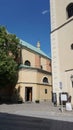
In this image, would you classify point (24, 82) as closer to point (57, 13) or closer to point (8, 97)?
point (8, 97)

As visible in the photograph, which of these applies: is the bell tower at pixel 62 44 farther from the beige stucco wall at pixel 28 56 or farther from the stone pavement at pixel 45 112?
the beige stucco wall at pixel 28 56

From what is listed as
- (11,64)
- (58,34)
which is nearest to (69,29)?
(58,34)

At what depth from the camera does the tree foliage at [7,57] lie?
25695 mm

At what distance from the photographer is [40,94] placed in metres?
34.3

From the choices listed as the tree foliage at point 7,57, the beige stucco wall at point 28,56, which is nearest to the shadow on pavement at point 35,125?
the tree foliage at point 7,57

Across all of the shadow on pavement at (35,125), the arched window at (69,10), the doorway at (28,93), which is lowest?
the shadow on pavement at (35,125)

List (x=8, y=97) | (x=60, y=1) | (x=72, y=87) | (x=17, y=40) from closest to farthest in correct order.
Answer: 1. (x=72, y=87)
2. (x=60, y=1)
3. (x=17, y=40)
4. (x=8, y=97)

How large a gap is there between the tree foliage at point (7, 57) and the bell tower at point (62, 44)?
562cm

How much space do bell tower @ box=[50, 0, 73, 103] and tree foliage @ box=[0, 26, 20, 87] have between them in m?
5.62

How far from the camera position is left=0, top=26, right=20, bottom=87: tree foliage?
1012 inches

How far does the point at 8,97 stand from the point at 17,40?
9.13 m

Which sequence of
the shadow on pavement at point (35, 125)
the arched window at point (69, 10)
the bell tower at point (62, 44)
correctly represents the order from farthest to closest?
1. the arched window at point (69, 10)
2. the bell tower at point (62, 44)
3. the shadow on pavement at point (35, 125)

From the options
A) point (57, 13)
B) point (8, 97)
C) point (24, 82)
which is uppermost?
point (57, 13)

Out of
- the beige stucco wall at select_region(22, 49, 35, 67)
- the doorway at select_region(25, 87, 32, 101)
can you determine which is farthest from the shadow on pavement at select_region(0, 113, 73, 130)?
the beige stucco wall at select_region(22, 49, 35, 67)
